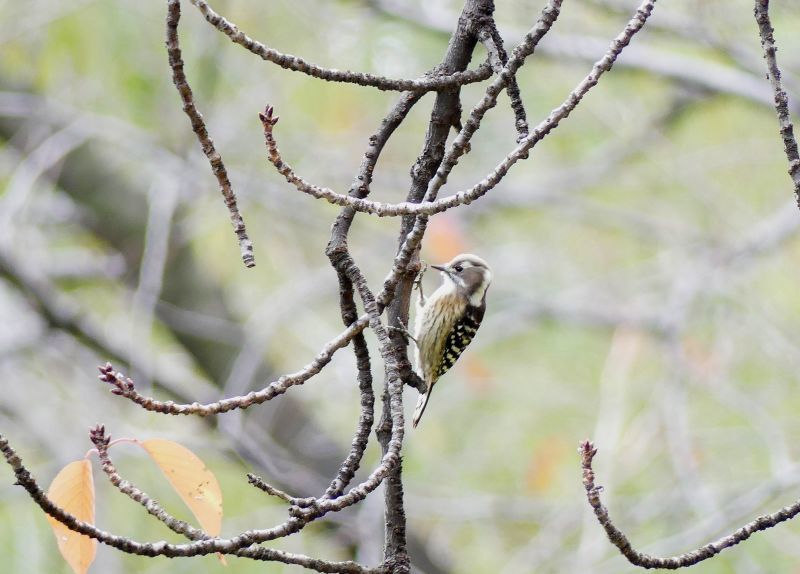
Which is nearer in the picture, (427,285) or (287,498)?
(287,498)

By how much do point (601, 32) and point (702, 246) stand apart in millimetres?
1740

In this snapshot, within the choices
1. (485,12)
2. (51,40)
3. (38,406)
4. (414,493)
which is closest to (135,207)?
(51,40)

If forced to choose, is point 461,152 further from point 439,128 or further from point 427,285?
point 427,285

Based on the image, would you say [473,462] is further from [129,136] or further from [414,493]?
[129,136]

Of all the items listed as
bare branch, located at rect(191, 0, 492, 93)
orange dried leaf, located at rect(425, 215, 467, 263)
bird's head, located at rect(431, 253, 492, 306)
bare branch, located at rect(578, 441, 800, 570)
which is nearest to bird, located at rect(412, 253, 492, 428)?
bird's head, located at rect(431, 253, 492, 306)

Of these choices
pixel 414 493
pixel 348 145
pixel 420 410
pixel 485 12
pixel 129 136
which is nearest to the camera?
pixel 485 12

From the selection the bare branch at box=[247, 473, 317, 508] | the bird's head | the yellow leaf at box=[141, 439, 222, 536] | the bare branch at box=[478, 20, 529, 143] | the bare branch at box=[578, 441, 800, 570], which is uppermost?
the bird's head

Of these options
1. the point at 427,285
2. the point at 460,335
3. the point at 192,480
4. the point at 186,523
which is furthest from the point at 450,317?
the point at 427,285

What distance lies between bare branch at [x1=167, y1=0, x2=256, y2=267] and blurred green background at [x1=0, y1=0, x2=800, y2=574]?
3.65 m

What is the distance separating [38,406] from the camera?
8539mm

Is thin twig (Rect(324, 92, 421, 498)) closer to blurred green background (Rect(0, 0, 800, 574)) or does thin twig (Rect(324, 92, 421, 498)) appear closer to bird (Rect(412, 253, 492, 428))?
bird (Rect(412, 253, 492, 428))

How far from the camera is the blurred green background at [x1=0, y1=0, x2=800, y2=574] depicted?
638 centimetres

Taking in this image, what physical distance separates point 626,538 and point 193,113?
3.19 ft

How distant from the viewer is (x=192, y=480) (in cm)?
193
